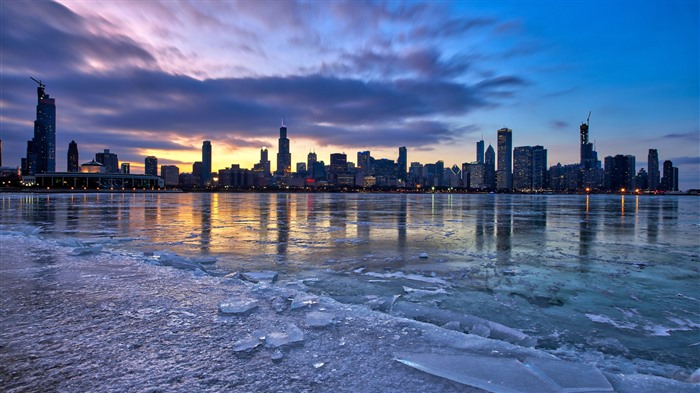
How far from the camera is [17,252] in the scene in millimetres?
9469

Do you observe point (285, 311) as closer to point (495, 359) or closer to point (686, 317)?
point (495, 359)

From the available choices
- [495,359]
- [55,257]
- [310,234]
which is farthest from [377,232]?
[495,359]

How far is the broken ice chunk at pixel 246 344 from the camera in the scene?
3910mm

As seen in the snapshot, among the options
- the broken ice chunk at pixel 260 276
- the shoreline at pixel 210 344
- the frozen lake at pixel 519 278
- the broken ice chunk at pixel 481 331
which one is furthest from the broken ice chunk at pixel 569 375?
the broken ice chunk at pixel 260 276

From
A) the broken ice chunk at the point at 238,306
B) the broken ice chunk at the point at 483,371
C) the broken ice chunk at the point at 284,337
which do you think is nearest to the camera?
the broken ice chunk at the point at 483,371

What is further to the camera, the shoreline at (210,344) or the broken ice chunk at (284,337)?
the broken ice chunk at (284,337)

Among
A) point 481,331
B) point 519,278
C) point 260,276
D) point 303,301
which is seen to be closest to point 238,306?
point 303,301

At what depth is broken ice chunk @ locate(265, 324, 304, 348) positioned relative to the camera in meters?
4.07

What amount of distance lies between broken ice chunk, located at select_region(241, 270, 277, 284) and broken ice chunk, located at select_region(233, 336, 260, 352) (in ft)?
9.53

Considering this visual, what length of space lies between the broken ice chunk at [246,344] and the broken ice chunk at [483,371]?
1538 millimetres

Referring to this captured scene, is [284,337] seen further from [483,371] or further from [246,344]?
[483,371]

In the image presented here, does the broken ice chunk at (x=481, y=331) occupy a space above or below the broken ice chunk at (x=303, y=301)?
below

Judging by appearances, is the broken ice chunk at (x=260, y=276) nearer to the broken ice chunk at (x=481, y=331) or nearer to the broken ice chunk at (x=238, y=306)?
the broken ice chunk at (x=238, y=306)

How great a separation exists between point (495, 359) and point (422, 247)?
26.5 ft
